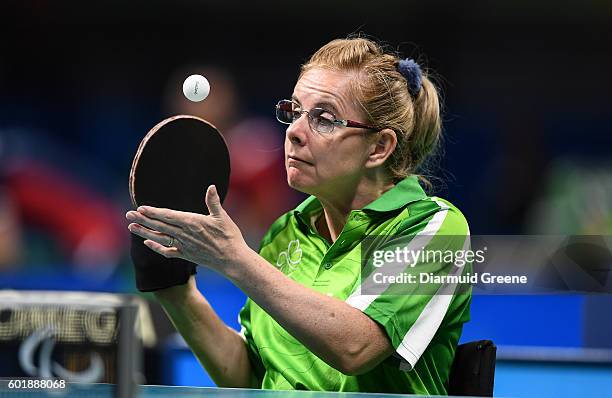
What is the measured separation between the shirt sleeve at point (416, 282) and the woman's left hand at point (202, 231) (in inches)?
12.2

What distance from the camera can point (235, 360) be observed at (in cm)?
246

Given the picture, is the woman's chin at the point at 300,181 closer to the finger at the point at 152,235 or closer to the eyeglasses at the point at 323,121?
the eyeglasses at the point at 323,121

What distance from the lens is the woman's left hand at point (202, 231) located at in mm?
1942

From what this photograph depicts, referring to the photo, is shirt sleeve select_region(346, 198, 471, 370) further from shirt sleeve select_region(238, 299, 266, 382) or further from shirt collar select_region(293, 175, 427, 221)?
shirt sleeve select_region(238, 299, 266, 382)

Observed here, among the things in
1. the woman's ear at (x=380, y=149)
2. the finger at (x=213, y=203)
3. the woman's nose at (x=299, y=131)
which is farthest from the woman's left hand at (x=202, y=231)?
the woman's ear at (x=380, y=149)

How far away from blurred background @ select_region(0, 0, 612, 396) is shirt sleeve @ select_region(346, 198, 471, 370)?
1201mm

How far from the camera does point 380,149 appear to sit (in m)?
2.37

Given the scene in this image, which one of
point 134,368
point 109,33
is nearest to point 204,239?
point 134,368

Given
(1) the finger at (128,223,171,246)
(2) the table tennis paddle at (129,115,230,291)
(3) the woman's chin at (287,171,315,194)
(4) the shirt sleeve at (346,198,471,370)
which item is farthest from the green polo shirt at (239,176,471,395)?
(1) the finger at (128,223,171,246)

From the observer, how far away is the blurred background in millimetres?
3768

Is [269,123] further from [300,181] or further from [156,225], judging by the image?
[156,225]

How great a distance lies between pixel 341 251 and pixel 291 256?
19 cm

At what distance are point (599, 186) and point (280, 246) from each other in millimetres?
1748

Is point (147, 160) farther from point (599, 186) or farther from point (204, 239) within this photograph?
point (599, 186)
